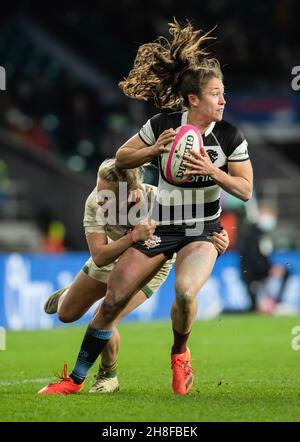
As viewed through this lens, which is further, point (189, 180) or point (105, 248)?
point (105, 248)

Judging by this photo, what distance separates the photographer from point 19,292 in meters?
14.9

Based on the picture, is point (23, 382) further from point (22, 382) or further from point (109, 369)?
point (109, 369)

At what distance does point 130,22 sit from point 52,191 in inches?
191

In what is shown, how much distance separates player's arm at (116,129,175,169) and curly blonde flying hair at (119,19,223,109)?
418mm

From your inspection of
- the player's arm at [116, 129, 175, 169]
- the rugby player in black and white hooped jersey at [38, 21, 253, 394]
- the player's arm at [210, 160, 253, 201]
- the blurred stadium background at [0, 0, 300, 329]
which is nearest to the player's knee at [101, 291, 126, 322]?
the rugby player in black and white hooped jersey at [38, 21, 253, 394]

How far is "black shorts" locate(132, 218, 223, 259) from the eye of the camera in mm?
7172

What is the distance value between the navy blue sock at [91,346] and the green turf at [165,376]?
0.18 metres

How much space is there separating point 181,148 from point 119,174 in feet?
1.99

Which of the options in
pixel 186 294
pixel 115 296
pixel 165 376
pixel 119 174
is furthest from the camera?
pixel 165 376

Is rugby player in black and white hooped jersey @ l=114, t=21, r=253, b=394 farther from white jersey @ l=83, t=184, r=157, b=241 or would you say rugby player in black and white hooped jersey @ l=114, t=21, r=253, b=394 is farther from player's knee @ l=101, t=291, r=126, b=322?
white jersey @ l=83, t=184, r=157, b=241

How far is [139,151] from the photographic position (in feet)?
23.1

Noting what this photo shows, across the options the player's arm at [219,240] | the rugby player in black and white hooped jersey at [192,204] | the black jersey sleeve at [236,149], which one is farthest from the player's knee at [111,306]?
the black jersey sleeve at [236,149]

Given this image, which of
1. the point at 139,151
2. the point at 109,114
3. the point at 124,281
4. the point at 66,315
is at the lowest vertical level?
the point at 66,315

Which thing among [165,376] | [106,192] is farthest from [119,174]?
[165,376]
